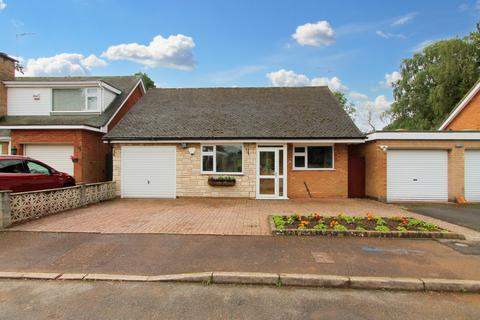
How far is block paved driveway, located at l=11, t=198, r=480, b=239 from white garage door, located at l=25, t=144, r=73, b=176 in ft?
11.8

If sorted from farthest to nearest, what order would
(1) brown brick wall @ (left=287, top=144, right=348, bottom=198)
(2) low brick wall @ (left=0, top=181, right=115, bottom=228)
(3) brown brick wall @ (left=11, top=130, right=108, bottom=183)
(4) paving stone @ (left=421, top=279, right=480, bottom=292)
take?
1. (3) brown brick wall @ (left=11, top=130, right=108, bottom=183)
2. (1) brown brick wall @ (left=287, top=144, right=348, bottom=198)
3. (2) low brick wall @ (left=0, top=181, right=115, bottom=228)
4. (4) paving stone @ (left=421, top=279, right=480, bottom=292)

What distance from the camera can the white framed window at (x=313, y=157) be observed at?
1320 cm

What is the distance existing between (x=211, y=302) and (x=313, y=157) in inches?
410

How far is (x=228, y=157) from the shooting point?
12977 mm

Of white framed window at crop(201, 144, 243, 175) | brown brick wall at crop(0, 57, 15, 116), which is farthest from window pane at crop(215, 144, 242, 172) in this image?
brown brick wall at crop(0, 57, 15, 116)

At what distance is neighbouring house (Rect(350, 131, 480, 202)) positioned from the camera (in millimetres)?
12281

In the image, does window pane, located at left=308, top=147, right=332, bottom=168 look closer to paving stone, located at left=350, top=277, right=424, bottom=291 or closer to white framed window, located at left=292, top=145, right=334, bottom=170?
white framed window, located at left=292, top=145, right=334, bottom=170

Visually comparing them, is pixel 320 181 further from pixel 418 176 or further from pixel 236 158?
pixel 418 176

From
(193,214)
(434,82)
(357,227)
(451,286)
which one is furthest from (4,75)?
(434,82)

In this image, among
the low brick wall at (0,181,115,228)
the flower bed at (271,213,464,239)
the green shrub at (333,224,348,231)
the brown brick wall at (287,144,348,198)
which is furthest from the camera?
the brown brick wall at (287,144,348,198)

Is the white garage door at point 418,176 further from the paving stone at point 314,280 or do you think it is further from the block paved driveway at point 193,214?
the paving stone at point 314,280

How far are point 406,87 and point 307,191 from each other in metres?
24.7

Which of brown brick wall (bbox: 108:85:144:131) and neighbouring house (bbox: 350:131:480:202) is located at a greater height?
brown brick wall (bbox: 108:85:144:131)

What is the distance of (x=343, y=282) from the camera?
4301 mm
